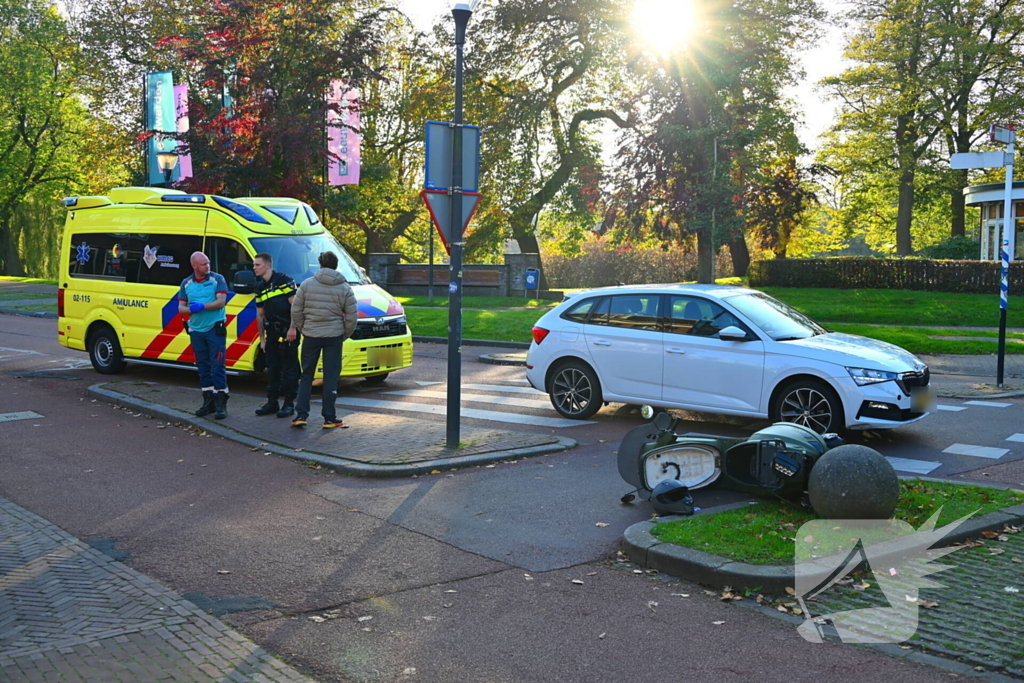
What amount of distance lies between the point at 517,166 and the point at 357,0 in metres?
9.15

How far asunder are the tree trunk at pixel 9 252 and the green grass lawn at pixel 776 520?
5790cm

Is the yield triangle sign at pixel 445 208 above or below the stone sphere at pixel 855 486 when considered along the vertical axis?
above

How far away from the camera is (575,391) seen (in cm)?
1130

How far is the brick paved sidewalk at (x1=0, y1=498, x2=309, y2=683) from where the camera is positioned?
418 centimetres

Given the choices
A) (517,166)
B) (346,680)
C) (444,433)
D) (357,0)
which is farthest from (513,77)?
(346,680)

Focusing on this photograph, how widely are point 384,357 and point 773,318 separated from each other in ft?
18.1

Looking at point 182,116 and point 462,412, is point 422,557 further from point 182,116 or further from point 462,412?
point 182,116

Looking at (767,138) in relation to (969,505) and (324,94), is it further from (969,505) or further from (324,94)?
(969,505)

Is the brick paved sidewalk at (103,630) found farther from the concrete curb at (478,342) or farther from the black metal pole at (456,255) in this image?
the concrete curb at (478,342)

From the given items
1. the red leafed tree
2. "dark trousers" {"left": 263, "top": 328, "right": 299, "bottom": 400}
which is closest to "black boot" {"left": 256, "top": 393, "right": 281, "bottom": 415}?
"dark trousers" {"left": 263, "top": 328, "right": 299, "bottom": 400}

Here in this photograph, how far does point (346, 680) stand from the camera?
4.19 meters

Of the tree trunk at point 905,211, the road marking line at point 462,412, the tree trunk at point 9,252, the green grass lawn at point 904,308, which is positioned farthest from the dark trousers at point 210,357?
the tree trunk at point 9,252

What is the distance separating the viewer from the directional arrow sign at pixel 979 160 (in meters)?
13.8

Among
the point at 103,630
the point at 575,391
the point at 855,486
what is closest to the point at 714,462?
the point at 855,486
